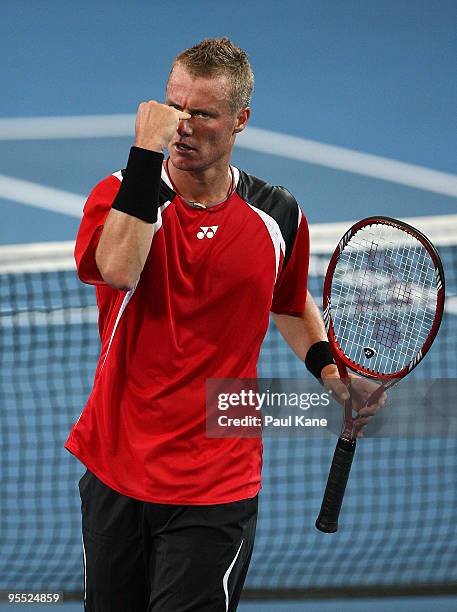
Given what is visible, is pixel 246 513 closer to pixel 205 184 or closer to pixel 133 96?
pixel 205 184

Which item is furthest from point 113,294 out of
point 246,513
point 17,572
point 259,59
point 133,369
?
point 259,59

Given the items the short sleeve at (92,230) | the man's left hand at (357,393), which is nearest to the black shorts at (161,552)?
the man's left hand at (357,393)

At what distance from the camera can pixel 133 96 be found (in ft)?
36.2

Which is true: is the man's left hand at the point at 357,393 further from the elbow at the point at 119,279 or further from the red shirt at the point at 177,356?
the elbow at the point at 119,279

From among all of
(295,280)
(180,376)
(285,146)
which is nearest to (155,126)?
(180,376)

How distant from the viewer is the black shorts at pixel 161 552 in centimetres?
325

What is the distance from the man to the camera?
326cm

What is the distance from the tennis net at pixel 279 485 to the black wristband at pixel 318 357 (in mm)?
1957

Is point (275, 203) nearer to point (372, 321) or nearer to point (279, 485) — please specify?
point (372, 321)

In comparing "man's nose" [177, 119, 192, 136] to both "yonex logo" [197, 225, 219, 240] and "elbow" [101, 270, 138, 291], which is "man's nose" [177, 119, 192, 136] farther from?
"elbow" [101, 270, 138, 291]

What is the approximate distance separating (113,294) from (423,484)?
3544mm

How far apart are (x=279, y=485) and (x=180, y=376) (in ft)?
10.6

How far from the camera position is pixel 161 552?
10.8 feet

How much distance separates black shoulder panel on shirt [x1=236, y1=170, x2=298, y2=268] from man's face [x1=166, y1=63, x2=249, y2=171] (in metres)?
0.28
